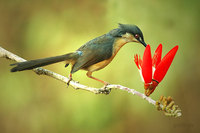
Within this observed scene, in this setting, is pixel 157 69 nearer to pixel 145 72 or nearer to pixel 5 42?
pixel 145 72

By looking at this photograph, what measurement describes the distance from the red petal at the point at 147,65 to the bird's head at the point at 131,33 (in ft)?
1.20

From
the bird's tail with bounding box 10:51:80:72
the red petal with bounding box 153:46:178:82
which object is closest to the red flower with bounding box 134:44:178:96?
the red petal with bounding box 153:46:178:82

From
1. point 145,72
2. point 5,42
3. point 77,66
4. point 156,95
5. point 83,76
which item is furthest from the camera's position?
point 5,42

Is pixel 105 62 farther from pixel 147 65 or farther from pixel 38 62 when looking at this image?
pixel 147 65

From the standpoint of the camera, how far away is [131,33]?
132 cm

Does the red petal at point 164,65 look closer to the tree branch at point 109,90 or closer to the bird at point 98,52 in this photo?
the tree branch at point 109,90

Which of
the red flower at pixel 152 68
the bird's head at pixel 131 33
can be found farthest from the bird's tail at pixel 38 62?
the red flower at pixel 152 68

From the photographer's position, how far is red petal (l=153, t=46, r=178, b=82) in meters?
0.92

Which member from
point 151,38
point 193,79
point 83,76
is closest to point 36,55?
point 83,76

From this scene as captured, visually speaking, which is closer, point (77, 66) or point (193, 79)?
point (77, 66)

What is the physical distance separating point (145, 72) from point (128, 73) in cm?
131

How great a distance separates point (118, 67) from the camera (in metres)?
2.24

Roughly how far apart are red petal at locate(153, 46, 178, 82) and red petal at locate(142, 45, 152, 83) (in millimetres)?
31

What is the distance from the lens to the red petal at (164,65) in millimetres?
924
